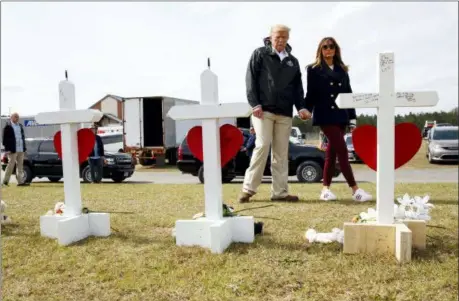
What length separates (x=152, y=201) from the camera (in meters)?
5.43

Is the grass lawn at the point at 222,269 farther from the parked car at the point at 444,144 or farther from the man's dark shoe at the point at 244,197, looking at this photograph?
the parked car at the point at 444,144

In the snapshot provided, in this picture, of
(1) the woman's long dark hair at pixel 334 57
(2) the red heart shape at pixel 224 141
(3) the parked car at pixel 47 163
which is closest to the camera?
(2) the red heart shape at pixel 224 141

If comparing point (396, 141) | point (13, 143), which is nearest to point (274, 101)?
point (396, 141)

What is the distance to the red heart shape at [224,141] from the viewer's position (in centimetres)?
354

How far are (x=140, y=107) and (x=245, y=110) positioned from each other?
65.2 feet

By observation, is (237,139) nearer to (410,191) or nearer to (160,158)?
(410,191)

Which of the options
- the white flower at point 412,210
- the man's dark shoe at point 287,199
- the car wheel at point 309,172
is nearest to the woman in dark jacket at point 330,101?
the man's dark shoe at point 287,199

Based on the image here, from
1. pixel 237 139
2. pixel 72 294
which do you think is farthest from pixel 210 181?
pixel 72 294

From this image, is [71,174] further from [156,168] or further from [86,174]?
[156,168]

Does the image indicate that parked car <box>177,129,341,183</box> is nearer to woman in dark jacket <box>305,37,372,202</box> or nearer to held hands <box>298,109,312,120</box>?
woman in dark jacket <box>305,37,372,202</box>

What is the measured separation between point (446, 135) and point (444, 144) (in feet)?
1.44

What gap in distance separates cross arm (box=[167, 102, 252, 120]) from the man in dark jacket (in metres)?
1.17

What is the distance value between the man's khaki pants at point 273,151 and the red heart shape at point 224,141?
1267 millimetres

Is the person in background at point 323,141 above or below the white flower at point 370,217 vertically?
above
